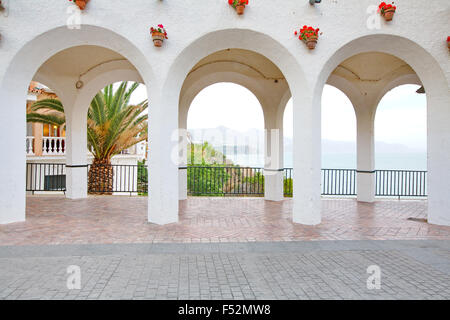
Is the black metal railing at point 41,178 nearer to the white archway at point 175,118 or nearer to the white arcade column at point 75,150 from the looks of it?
the white arcade column at point 75,150

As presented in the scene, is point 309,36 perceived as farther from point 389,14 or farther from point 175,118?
point 175,118

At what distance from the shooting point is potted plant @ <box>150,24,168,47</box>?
633 centimetres

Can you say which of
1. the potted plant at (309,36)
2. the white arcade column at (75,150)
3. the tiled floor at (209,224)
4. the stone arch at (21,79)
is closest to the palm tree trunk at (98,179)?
the white arcade column at (75,150)

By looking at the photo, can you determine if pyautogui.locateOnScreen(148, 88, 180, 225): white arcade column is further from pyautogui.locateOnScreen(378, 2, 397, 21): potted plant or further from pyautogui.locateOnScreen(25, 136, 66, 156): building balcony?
pyautogui.locateOnScreen(25, 136, 66, 156): building balcony

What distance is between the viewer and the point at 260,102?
Result: 10.6 m

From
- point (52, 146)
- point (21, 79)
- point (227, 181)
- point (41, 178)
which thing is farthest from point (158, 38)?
point (52, 146)

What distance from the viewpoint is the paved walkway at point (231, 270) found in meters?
3.49

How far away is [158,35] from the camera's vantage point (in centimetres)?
633

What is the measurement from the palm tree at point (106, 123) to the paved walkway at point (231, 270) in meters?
7.75
